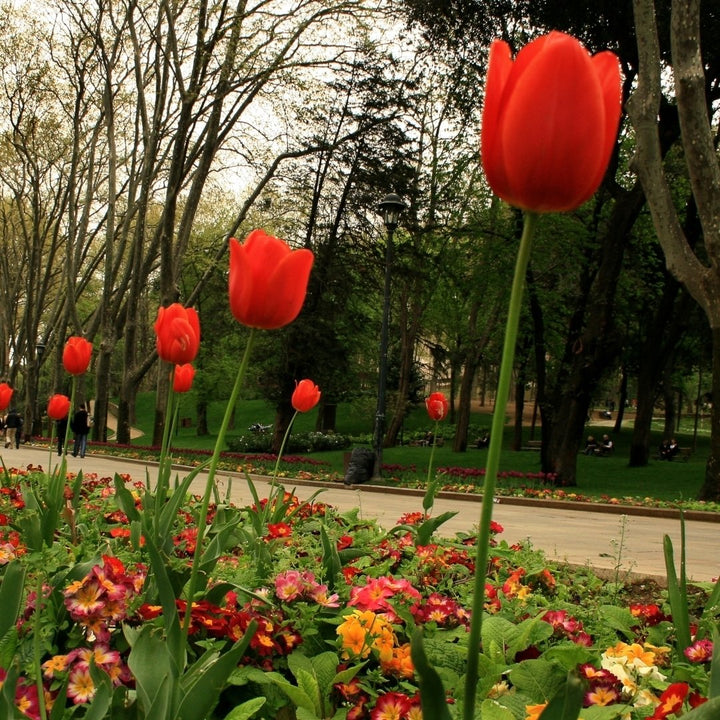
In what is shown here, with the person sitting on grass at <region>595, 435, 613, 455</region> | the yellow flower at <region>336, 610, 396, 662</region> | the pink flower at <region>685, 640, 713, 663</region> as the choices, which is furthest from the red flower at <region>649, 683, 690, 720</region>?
the person sitting on grass at <region>595, 435, 613, 455</region>

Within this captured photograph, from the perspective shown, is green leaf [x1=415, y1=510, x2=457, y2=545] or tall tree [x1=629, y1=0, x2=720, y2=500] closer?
green leaf [x1=415, y1=510, x2=457, y2=545]

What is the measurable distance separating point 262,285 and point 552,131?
759 mm

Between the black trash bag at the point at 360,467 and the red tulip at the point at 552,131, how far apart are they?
15.0 metres

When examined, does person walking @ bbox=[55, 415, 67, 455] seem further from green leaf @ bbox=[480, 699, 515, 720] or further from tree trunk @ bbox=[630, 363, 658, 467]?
tree trunk @ bbox=[630, 363, 658, 467]

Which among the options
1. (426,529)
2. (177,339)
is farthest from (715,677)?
(426,529)

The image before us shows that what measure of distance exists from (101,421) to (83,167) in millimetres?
9767

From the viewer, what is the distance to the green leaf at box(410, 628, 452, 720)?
88 centimetres

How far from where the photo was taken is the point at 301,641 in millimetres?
2355

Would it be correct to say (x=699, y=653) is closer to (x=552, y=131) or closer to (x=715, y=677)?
(x=715, y=677)

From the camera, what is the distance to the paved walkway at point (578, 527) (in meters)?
5.63

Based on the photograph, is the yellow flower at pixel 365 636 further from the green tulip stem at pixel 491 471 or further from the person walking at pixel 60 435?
the person walking at pixel 60 435

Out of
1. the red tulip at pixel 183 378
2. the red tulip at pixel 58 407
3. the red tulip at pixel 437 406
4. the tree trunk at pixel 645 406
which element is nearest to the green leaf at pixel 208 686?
the red tulip at pixel 183 378

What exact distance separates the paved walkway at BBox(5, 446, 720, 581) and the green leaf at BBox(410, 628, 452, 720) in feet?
9.21

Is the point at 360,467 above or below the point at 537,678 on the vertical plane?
below
